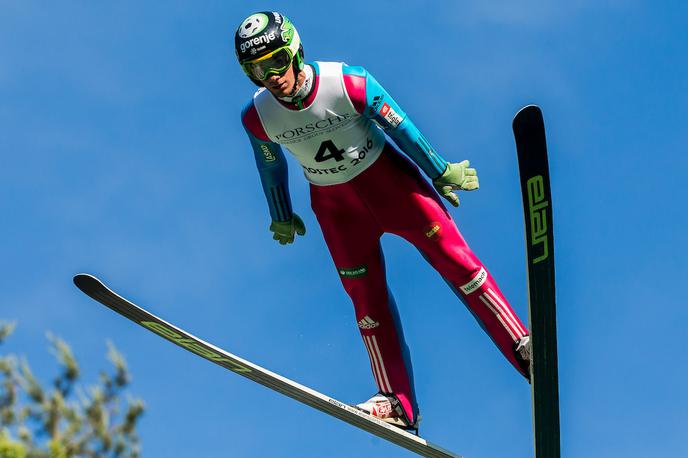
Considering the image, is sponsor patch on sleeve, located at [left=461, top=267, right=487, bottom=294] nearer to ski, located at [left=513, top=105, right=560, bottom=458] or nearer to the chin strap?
ski, located at [left=513, top=105, right=560, bottom=458]

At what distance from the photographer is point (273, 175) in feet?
29.2

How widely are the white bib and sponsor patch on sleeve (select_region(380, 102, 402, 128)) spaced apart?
0.67 ft

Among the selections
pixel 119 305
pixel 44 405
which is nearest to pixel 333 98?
pixel 119 305

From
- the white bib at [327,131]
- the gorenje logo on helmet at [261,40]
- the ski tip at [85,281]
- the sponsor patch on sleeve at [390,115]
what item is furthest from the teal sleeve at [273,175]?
the ski tip at [85,281]

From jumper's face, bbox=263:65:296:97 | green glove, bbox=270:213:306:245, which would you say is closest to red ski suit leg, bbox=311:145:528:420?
green glove, bbox=270:213:306:245

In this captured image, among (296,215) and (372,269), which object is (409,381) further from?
(296,215)

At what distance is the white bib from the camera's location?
26.7ft

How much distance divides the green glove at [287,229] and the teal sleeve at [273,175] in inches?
1.8

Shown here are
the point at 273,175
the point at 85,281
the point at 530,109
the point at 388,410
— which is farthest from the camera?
the point at 85,281

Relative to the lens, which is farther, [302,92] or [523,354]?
[523,354]

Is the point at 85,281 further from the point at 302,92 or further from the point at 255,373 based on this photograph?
the point at 302,92

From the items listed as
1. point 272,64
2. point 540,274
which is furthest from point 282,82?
point 540,274

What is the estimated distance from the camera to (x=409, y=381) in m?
8.79

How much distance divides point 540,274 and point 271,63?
101 inches
